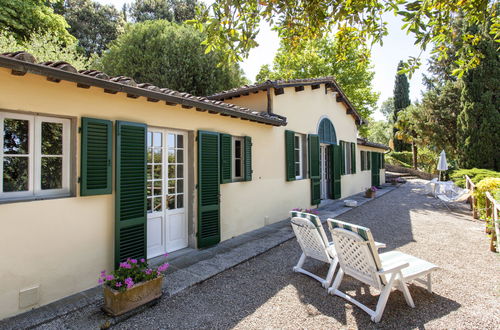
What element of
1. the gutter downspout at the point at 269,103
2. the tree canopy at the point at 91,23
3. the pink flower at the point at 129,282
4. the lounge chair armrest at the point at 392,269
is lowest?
the pink flower at the point at 129,282

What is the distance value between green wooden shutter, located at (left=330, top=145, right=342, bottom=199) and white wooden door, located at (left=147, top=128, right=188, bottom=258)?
7722 mm

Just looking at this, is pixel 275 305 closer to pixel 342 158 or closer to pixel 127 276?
pixel 127 276

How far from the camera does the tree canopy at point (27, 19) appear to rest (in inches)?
546

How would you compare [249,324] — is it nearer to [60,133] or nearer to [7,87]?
[60,133]

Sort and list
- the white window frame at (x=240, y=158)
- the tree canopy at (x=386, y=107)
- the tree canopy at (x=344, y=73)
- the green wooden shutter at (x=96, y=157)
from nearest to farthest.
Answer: the green wooden shutter at (x=96, y=157), the white window frame at (x=240, y=158), the tree canopy at (x=344, y=73), the tree canopy at (x=386, y=107)

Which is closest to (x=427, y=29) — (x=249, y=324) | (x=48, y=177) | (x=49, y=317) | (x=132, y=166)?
(x=249, y=324)

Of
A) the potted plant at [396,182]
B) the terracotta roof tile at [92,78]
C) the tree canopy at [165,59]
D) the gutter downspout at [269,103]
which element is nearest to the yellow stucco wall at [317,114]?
the gutter downspout at [269,103]

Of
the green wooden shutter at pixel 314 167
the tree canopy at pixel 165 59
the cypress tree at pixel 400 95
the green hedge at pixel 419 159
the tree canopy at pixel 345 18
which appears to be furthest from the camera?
the cypress tree at pixel 400 95

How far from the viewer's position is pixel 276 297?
12.4 ft

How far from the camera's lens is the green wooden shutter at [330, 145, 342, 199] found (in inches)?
455

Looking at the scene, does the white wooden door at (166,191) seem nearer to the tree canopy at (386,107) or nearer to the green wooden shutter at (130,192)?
A: the green wooden shutter at (130,192)

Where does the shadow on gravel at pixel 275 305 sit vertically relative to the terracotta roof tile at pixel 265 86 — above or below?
below

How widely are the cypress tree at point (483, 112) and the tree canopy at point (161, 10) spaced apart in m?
22.2

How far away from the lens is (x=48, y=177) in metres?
3.57
